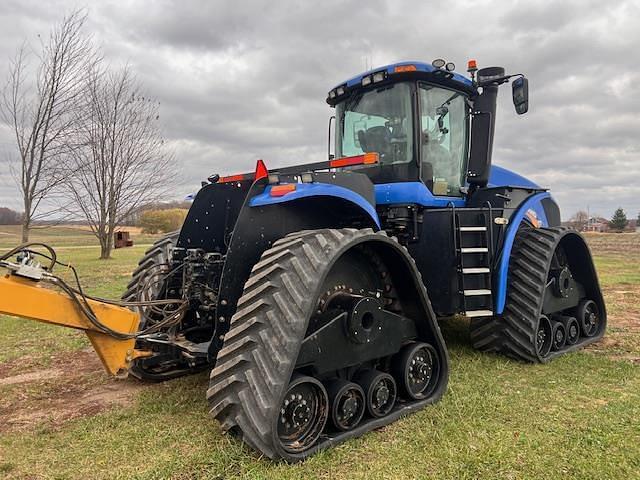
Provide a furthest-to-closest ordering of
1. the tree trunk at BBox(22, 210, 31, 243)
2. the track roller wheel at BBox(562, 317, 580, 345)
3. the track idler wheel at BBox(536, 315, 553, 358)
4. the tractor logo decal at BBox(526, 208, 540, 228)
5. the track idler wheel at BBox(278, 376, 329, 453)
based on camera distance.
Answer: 1. the tree trunk at BBox(22, 210, 31, 243)
2. the tractor logo decal at BBox(526, 208, 540, 228)
3. the track roller wheel at BBox(562, 317, 580, 345)
4. the track idler wheel at BBox(536, 315, 553, 358)
5. the track idler wheel at BBox(278, 376, 329, 453)

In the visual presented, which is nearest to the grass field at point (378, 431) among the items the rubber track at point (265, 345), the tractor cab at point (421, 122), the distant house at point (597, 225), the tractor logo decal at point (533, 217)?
the rubber track at point (265, 345)

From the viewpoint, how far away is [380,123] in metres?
5.66

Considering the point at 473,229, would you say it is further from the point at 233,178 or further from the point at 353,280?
the point at 233,178

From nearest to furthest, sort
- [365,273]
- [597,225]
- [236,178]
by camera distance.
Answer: [365,273] → [236,178] → [597,225]

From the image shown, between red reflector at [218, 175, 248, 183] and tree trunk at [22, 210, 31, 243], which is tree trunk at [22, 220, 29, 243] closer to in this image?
tree trunk at [22, 210, 31, 243]

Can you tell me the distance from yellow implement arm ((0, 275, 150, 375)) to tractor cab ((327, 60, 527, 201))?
3032 millimetres

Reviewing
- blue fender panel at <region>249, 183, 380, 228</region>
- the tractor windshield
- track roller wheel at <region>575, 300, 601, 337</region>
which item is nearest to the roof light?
blue fender panel at <region>249, 183, 380, 228</region>

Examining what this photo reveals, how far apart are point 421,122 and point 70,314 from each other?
378 cm

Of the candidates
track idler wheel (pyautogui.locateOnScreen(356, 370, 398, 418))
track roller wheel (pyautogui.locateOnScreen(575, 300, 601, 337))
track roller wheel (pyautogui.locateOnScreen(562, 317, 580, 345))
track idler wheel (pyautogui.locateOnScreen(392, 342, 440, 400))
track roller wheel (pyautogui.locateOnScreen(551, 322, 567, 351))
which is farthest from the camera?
track roller wheel (pyautogui.locateOnScreen(575, 300, 601, 337))

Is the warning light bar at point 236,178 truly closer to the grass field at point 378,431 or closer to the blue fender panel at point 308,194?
the blue fender panel at point 308,194

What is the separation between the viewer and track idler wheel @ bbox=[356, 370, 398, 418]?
12.7 ft

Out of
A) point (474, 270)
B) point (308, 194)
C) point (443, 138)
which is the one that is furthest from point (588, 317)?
point (308, 194)

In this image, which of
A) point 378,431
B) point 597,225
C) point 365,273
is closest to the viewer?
point 378,431

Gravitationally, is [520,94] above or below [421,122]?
above
